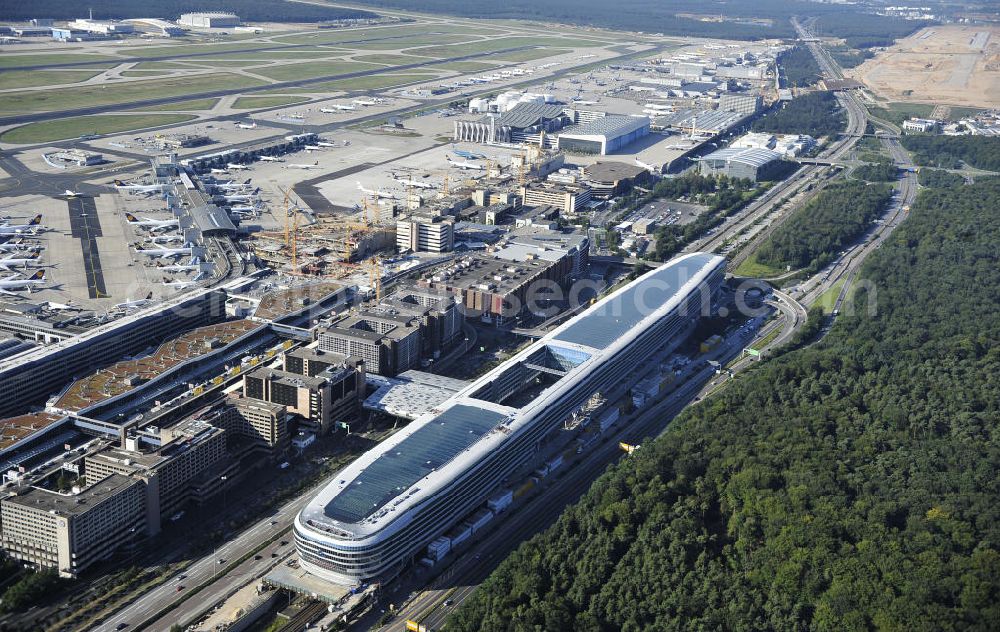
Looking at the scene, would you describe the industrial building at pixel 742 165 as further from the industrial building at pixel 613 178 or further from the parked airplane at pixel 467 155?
the parked airplane at pixel 467 155

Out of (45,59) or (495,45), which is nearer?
(45,59)

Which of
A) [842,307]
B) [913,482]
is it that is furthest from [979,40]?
[913,482]

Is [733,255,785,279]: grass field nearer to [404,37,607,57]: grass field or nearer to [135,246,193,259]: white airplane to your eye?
[135,246,193,259]: white airplane

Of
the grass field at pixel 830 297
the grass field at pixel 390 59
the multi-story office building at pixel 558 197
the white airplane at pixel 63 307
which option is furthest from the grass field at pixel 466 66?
the white airplane at pixel 63 307

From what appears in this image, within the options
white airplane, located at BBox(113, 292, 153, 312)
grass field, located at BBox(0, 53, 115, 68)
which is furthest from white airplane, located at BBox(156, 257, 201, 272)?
grass field, located at BBox(0, 53, 115, 68)

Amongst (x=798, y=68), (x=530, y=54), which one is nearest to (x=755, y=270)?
(x=798, y=68)

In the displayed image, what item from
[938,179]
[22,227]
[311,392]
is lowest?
[311,392]

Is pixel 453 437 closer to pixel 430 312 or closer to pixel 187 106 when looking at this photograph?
pixel 430 312
